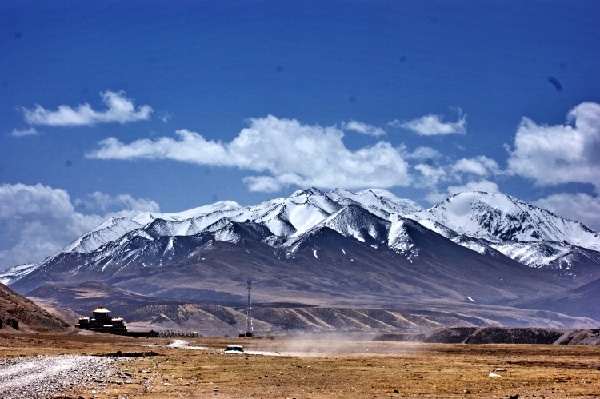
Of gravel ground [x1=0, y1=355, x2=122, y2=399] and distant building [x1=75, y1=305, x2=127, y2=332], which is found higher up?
distant building [x1=75, y1=305, x2=127, y2=332]

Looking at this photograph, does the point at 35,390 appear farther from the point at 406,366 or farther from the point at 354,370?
the point at 406,366

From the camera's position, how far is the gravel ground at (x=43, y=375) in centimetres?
4075

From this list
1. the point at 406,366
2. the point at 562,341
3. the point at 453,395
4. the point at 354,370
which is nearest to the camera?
→ the point at 453,395

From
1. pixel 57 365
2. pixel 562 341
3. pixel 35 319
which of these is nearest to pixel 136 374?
pixel 57 365

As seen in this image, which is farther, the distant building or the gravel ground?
the distant building

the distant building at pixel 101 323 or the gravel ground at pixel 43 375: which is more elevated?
the distant building at pixel 101 323

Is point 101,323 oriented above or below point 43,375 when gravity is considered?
above

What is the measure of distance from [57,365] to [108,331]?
116 meters

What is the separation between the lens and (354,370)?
6481cm

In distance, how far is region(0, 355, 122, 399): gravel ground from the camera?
134ft

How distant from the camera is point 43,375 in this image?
51188mm

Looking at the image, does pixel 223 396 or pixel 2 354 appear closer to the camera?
pixel 223 396

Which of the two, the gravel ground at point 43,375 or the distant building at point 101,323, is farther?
the distant building at point 101,323

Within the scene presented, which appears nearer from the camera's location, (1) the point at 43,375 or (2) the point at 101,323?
(1) the point at 43,375
